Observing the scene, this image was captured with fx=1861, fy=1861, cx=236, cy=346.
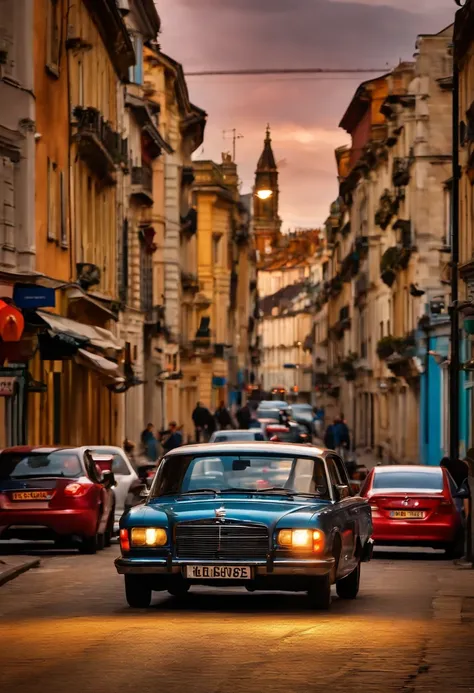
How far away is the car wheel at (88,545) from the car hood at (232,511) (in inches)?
361

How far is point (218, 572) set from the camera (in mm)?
15180

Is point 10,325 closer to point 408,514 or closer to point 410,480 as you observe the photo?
point 410,480

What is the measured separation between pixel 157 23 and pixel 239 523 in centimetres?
5516

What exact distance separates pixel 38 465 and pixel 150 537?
9259 millimetres

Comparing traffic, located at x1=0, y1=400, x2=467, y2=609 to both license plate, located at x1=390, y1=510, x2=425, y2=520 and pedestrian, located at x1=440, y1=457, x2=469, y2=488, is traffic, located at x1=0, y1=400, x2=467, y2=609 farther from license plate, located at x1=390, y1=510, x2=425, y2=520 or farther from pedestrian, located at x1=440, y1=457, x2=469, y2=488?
pedestrian, located at x1=440, y1=457, x2=469, y2=488

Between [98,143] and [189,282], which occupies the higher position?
[98,143]

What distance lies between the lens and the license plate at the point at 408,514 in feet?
86.5

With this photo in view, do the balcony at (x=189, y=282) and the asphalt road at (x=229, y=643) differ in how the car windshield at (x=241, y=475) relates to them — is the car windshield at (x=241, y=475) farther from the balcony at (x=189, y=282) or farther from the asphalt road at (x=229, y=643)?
the balcony at (x=189, y=282)

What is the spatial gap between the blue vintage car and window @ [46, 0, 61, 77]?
21.7 meters

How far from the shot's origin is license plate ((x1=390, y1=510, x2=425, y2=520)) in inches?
1038

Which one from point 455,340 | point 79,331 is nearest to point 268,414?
point 455,340

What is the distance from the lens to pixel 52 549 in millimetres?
26453

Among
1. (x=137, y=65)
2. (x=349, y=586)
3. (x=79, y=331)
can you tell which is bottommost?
(x=349, y=586)

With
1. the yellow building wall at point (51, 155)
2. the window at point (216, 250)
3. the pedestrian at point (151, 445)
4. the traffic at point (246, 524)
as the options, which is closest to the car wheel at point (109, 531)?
the traffic at point (246, 524)
